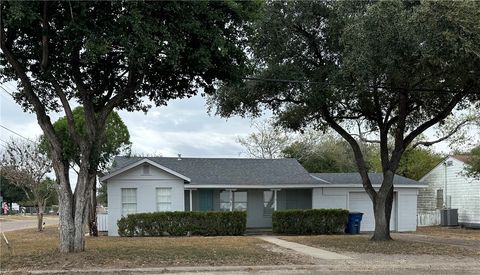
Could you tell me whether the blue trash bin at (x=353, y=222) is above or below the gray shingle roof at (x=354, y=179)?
below

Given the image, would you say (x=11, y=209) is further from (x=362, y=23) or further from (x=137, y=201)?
(x=362, y=23)

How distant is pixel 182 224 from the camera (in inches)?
1013

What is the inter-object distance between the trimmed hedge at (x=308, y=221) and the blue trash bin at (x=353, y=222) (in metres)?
0.38

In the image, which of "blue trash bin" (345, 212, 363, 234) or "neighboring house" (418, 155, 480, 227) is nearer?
"blue trash bin" (345, 212, 363, 234)

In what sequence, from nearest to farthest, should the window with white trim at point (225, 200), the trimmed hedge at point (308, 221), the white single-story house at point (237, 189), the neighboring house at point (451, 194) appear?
the trimmed hedge at point (308, 221)
the white single-story house at point (237, 189)
the window with white trim at point (225, 200)
the neighboring house at point (451, 194)

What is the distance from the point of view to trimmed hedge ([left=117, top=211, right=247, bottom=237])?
1005 inches

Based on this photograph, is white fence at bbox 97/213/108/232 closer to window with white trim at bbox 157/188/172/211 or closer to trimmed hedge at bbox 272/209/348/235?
window with white trim at bbox 157/188/172/211

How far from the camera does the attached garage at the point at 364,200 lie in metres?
29.1

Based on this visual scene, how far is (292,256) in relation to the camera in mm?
15648

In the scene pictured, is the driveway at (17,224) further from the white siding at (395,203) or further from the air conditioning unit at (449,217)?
the air conditioning unit at (449,217)

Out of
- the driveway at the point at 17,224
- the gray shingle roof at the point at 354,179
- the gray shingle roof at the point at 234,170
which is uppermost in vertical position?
the gray shingle roof at the point at 234,170

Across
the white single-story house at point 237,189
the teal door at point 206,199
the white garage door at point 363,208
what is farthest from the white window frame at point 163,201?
the white garage door at point 363,208

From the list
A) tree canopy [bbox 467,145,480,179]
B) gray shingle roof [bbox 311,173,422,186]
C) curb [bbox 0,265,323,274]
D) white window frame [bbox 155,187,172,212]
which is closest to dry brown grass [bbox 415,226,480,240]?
gray shingle roof [bbox 311,173,422,186]

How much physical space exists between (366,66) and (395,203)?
1535 cm
